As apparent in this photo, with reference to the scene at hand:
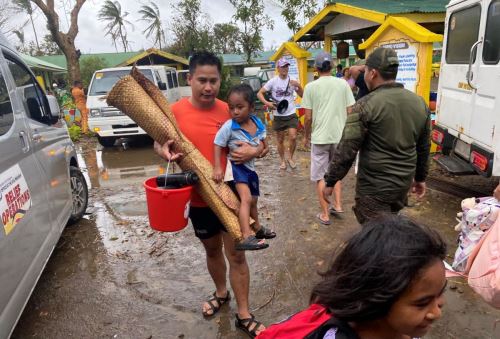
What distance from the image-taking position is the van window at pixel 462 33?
4.83 metres

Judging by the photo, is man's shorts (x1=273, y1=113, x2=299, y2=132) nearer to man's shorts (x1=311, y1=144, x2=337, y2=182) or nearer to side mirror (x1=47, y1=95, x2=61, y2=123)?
man's shorts (x1=311, y1=144, x2=337, y2=182)

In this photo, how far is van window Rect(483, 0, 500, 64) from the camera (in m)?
4.18

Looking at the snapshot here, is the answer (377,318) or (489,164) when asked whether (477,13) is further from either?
(377,318)

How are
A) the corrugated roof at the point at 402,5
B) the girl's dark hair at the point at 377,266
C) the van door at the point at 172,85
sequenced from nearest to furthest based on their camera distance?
the girl's dark hair at the point at 377,266 → the corrugated roof at the point at 402,5 → the van door at the point at 172,85

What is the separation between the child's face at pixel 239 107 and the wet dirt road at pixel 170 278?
102 cm

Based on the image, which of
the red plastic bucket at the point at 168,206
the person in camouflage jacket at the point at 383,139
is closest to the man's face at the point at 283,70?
the person in camouflage jacket at the point at 383,139

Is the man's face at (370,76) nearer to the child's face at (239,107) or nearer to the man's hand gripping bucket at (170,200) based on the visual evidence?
the child's face at (239,107)

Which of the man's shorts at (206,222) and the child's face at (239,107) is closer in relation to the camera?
the child's face at (239,107)

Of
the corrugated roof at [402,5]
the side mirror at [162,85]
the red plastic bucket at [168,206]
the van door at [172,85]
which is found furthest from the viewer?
the van door at [172,85]

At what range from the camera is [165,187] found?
2389 mm

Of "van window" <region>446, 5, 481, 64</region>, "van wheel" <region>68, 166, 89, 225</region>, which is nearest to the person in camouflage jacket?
"van window" <region>446, 5, 481, 64</region>

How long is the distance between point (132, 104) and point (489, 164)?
3664mm

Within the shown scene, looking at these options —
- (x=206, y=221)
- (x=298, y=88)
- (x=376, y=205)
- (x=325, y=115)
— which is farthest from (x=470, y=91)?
(x=206, y=221)

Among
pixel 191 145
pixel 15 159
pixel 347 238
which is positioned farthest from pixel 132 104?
pixel 347 238
